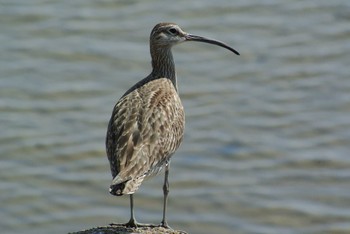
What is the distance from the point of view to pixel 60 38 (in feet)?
59.6

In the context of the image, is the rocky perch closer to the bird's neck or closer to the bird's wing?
the bird's wing

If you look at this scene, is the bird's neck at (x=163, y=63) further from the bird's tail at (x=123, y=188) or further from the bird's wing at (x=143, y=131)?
the bird's tail at (x=123, y=188)

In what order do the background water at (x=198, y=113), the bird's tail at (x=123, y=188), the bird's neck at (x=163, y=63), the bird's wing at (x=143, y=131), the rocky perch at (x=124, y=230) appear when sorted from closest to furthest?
the bird's tail at (x=123, y=188) < the rocky perch at (x=124, y=230) < the bird's wing at (x=143, y=131) < the bird's neck at (x=163, y=63) < the background water at (x=198, y=113)

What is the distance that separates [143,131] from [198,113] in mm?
5530

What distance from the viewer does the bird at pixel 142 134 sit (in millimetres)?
10242

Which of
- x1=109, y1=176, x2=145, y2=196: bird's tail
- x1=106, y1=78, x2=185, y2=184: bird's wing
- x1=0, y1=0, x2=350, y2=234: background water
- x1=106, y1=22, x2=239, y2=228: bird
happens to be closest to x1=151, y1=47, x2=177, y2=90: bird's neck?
x1=106, y1=22, x2=239, y2=228: bird

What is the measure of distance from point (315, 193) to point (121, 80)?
3830mm

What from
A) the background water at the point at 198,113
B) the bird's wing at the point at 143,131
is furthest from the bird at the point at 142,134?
the background water at the point at 198,113

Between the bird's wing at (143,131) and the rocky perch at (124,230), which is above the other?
the bird's wing at (143,131)

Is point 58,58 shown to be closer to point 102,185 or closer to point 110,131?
point 102,185

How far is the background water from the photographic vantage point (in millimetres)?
14680

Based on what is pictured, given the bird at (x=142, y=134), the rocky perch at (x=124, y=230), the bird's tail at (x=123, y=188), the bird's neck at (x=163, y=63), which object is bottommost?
the rocky perch at (x=124, y=230)

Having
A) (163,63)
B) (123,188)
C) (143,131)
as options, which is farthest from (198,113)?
(123,188)

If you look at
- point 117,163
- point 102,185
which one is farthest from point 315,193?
point 117,163
